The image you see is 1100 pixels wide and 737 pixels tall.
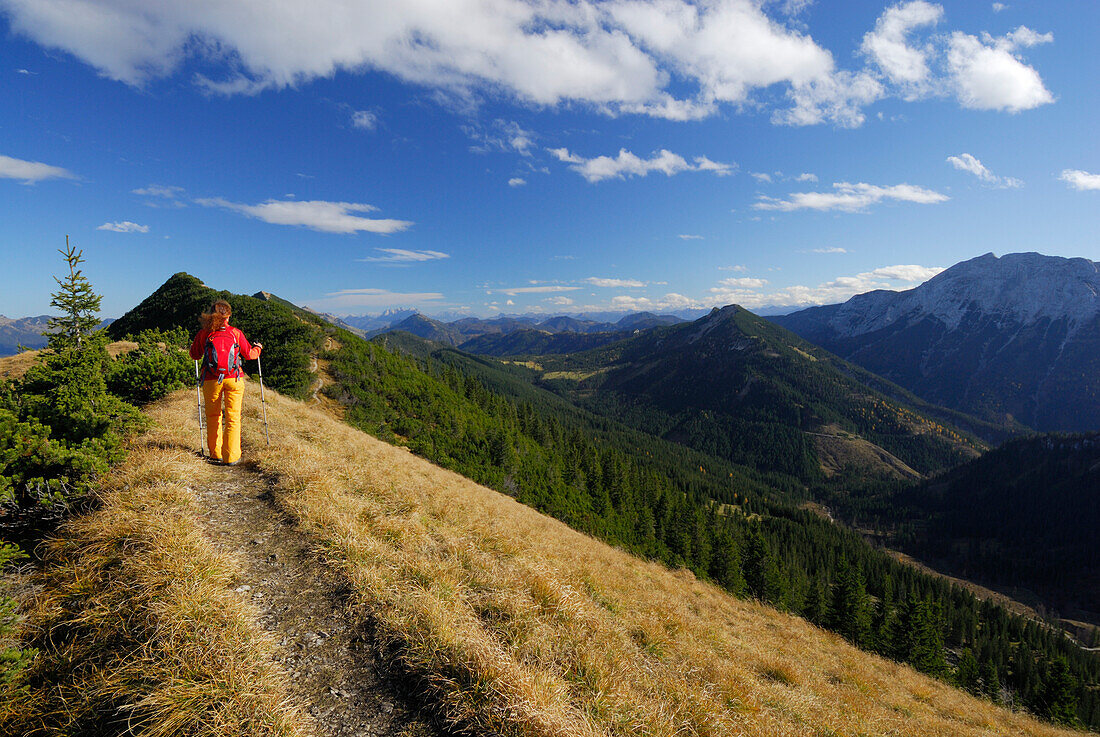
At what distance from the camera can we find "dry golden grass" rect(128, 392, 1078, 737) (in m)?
4.95

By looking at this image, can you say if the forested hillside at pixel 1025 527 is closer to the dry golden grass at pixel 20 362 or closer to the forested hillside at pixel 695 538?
the forested hillside at pixel 695 538

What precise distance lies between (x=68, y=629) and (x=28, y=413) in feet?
17.1

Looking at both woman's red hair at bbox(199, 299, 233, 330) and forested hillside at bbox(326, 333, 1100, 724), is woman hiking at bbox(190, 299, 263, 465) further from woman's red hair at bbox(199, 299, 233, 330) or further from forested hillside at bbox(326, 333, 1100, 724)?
forested hillside at bbox(326, 333, 1100, 724)

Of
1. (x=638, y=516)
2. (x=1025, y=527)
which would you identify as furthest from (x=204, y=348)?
(x=1025, y=527)

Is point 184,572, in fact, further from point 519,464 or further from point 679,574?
point 519,464

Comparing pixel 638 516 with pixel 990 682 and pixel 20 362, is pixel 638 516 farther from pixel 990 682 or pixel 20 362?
pixel 20 362

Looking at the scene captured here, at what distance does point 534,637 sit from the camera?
242 inches

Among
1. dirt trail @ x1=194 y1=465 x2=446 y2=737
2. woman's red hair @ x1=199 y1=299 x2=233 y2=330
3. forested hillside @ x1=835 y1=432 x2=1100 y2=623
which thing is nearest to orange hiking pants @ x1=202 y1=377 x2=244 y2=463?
woman's red hair @ x1=199 y1=299 x2=233 y2=330

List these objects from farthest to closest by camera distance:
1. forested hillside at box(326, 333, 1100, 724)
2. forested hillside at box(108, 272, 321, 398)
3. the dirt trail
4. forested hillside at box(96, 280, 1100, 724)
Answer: forested hillside at box(326, 333, 1100, 724) < forested hillside at box(96, 280, 1100, 724) < forested hillside at box(108, 272, 321, 398) < the dirt trail

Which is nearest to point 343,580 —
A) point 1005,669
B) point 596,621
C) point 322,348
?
point 596,621

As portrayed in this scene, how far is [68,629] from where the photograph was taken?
15.9 ft

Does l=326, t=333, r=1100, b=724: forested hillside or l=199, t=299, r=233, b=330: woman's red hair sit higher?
l=199, t=299, r=233, b=330: woman's red hair

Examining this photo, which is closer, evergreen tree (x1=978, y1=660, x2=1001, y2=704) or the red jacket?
the red jacket

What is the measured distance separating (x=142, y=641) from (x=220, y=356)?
732 cm
